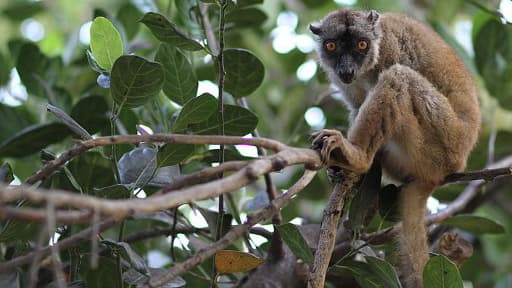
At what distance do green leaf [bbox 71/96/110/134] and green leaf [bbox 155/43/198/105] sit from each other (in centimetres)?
113

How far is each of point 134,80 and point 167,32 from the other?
592 mm

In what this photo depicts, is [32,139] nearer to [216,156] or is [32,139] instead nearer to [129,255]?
[216,156]

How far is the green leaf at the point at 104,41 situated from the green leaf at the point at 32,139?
138 centimetres

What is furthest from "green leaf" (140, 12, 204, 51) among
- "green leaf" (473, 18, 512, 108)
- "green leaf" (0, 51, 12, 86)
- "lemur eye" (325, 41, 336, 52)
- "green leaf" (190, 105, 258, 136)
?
"green leaf" (473, 18, 512, 108)

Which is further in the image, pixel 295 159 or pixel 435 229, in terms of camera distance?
pixel 435 229

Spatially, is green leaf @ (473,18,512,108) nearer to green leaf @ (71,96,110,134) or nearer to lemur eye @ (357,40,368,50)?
lemur eye @ (357,40,368,50)

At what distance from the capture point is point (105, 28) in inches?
181

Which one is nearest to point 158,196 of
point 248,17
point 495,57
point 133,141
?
point 133,141

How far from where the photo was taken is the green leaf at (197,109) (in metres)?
4.52

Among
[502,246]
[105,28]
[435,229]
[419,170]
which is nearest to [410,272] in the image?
[419,170]

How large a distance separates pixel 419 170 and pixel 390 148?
288mm

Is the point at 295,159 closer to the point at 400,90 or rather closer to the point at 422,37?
the point at 400,90

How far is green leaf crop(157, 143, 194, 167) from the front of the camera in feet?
14.6

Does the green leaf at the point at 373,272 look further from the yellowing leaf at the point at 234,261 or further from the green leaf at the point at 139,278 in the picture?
the green leaf at the point at 139,278
